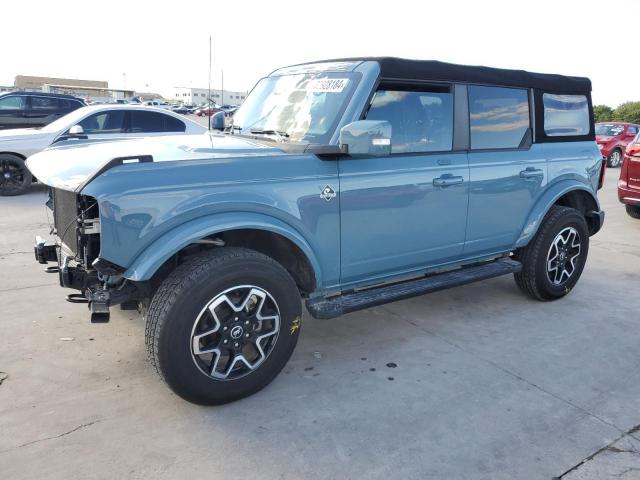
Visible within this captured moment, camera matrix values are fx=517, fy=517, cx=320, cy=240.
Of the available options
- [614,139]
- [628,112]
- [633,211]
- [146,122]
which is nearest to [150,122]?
[146,122]

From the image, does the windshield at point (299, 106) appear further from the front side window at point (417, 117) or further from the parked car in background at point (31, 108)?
the parked car in background at point (31, 108)

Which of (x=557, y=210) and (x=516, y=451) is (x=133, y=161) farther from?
(x=557, y=210)

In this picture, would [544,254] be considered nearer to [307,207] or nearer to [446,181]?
[446,181]

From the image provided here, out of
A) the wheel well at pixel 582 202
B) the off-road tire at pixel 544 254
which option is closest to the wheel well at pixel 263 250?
the off-road tire at pixel 544 254

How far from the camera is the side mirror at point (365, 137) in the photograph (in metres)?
3.06

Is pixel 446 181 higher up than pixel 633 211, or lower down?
higher up

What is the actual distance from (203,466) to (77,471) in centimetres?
59

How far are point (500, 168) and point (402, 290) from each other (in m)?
1.36

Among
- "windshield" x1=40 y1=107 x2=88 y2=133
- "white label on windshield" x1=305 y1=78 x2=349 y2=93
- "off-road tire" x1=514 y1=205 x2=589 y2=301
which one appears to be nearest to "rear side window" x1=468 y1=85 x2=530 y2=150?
"off-road tire" x1=514 y1=205 x2=589 y2=301

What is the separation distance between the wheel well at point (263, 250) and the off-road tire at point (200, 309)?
0.59 ft

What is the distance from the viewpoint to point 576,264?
501 cm

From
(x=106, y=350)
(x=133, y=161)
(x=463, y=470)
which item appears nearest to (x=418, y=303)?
(x=463, y=470)

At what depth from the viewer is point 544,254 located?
15.4ft

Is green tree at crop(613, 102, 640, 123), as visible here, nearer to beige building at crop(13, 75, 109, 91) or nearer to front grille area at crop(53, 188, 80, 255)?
front grille area at crop(53, 188, 80, 255)
